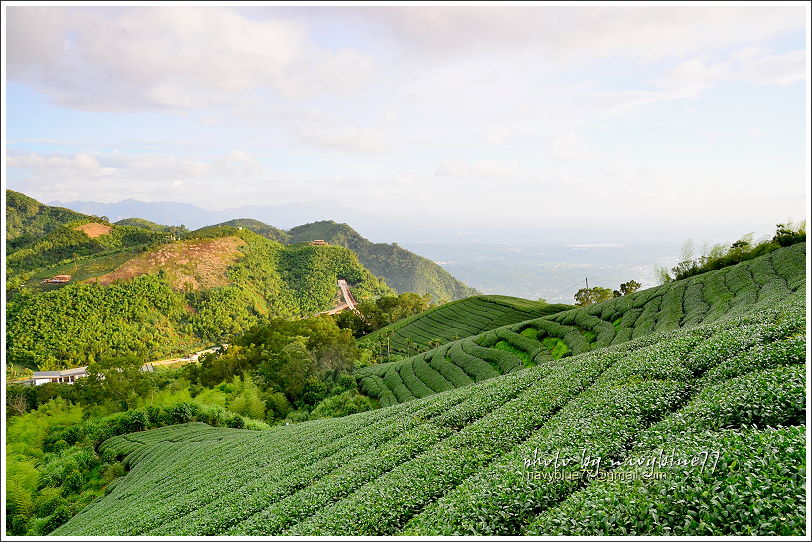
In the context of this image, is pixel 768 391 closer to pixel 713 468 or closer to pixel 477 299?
pixel 713 468

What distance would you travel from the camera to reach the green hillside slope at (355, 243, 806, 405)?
75.4ft

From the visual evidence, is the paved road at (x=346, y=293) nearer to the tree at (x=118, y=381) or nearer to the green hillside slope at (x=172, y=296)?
the green hillside slope at (x=172, y=296)

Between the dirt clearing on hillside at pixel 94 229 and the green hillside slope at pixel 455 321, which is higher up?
the dirt clearing on hillside at pixel 94 229

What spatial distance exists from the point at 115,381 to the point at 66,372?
149ft

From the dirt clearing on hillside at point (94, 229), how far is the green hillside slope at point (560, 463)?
12447cm

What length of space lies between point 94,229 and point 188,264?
4732cm

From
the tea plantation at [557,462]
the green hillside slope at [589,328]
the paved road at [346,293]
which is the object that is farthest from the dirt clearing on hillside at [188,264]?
the tea plantation at [557,462]

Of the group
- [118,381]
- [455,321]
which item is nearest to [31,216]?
[118,381]

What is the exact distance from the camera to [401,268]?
520 ft

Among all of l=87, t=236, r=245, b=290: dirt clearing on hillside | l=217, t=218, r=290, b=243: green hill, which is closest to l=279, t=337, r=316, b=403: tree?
l=87, t=236, r=245, b=290: dirt clearing on hillside

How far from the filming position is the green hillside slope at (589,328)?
23.0 meters

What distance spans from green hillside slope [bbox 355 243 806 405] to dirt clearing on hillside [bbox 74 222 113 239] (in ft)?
381

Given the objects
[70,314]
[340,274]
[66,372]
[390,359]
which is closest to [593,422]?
[390,359]

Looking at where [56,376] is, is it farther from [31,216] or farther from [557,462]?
[31,216]
